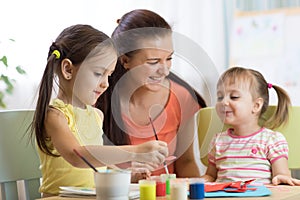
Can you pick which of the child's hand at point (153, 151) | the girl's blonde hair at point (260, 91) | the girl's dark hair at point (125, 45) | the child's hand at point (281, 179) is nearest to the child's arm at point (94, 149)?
the child's hand at point (153, 151)

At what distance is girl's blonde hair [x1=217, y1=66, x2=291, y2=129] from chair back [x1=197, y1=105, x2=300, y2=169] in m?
0.02

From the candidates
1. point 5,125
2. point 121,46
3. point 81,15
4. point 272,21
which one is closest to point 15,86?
point 81,15

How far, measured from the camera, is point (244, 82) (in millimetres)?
1937

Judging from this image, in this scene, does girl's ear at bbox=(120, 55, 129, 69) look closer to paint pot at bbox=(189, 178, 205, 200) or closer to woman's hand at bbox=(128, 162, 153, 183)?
woman's hand at bbox=(128, 162, 153, 183)

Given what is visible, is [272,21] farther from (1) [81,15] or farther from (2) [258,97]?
(2) [258,97]

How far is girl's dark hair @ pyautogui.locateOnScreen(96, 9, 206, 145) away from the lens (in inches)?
64.4

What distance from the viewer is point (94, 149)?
1.45m

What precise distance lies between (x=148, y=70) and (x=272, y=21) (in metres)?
1.76

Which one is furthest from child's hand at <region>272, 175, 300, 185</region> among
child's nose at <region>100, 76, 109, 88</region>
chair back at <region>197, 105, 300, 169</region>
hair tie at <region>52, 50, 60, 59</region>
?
hair tie at <region>52, 50, 60, 59</region>

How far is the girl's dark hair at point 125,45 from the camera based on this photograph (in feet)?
5.37

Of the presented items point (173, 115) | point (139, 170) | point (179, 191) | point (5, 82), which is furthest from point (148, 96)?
point (5, 82)

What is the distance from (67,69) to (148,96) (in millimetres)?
330

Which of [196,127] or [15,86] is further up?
[15,86]

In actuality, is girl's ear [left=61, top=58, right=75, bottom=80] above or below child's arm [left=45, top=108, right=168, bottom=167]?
above
